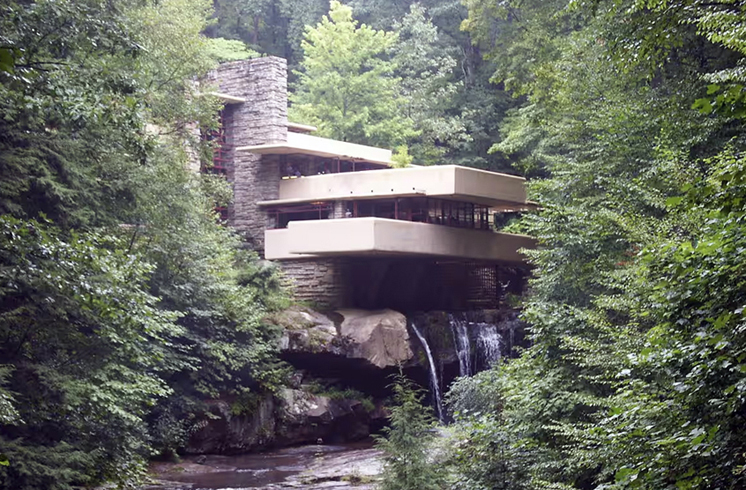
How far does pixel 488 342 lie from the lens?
24.8m

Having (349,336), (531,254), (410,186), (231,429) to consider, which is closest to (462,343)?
(349,336)

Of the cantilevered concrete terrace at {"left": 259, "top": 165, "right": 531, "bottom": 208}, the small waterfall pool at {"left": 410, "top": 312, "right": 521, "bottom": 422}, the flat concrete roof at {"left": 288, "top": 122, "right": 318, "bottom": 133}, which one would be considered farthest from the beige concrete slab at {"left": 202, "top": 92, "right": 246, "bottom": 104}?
the small waterfall pool at {"left": 410, "top": 312, "right": 521, "bottom": 422}

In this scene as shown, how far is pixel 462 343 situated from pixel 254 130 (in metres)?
9.38

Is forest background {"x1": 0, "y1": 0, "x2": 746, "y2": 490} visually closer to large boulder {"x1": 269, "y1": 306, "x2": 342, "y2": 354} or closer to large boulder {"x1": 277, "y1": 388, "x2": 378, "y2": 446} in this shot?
large boulder {"x1": 269, "y1": 306, "x2": 342, "y2": 354}

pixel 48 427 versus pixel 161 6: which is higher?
pixel 161 6

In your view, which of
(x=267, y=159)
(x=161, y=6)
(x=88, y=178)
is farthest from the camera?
(x=267, y=159)

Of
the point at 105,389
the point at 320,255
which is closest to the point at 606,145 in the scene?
→ the point at 105,389

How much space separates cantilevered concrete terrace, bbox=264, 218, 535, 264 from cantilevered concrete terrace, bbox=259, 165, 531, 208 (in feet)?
3.69

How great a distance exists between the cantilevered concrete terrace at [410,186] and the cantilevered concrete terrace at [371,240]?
1.13m

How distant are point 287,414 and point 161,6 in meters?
9.85

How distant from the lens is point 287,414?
67.8 ft

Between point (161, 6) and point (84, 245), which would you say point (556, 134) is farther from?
point (84, 245)

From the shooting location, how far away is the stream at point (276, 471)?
51.4ft

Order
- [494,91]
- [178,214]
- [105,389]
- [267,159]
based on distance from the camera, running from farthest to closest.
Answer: [494,91], [267,159], [178,214], [105,389]
